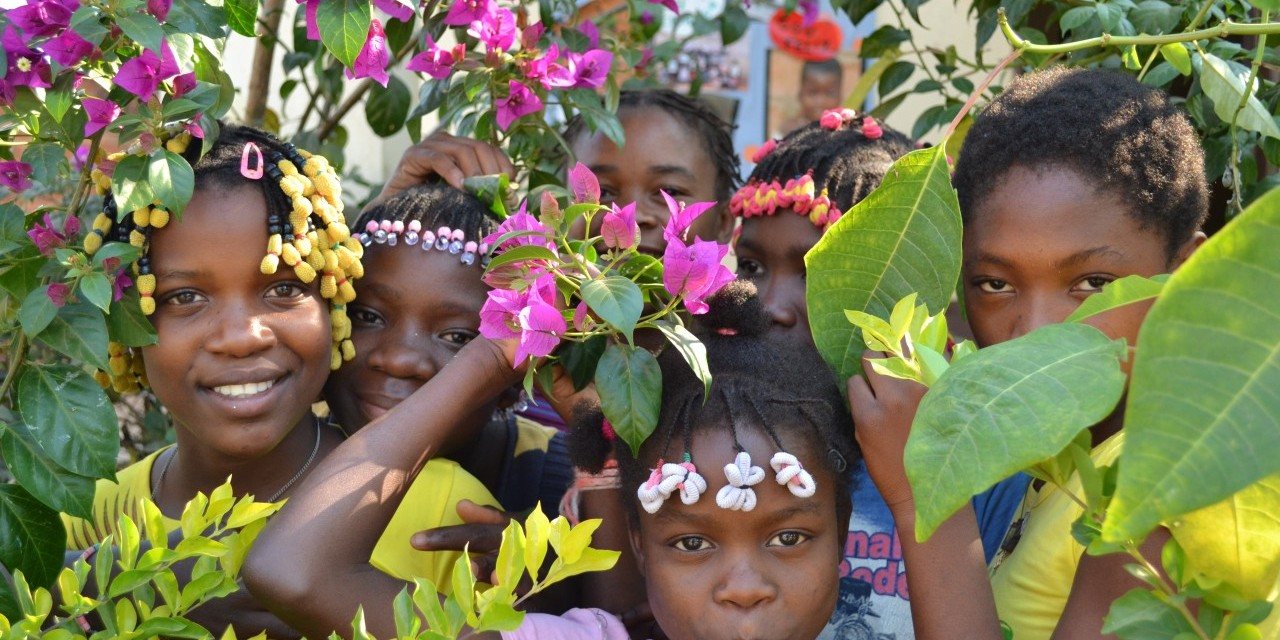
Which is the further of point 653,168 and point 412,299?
point 653,168

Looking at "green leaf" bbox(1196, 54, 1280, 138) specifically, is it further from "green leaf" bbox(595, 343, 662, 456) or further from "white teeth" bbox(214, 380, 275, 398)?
"white teeth" bbox(214, 380, 275, 398)

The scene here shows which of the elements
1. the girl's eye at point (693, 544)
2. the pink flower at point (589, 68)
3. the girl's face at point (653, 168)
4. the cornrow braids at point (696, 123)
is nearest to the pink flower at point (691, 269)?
the girl's eye at point (693, 544)

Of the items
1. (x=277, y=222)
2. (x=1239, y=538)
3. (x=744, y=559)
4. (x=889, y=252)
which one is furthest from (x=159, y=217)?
(x=1239, y=538)

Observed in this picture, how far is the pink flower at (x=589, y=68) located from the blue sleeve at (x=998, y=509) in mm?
1028

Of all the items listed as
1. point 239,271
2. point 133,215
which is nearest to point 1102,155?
point 239,271

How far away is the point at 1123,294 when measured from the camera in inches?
49.0

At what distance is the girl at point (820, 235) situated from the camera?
2.16 meters

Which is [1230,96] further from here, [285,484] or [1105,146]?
[285,484]

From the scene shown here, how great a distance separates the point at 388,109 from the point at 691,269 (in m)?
1.63

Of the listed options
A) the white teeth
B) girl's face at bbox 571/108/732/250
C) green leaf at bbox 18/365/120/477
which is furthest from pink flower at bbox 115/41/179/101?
girl's face at bbox 571/108/732/250

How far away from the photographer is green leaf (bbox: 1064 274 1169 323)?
1235mm

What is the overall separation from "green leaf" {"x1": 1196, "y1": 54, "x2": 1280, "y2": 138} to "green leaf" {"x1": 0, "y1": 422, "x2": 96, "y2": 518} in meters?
1.77

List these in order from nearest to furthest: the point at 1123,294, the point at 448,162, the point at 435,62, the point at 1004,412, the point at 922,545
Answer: the point at 1004,412 < the point at 1123,294 < the point at 922,545 < the point at 435,62 < the point at 448,162

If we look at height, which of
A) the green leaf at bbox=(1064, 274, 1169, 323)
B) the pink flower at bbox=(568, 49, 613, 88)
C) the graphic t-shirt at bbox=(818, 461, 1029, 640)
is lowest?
the graphic t-shirt at bbox=(818, 461, 1029, 640)
